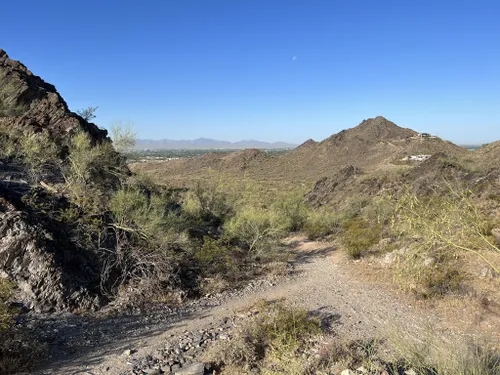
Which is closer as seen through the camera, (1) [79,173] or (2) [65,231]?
(2) [65,231]

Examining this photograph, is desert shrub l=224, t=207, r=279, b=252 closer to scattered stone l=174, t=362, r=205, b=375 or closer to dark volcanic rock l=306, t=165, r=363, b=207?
scattered stone l=174, t=362, r=205, b=375

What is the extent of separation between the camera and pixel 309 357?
648 cm

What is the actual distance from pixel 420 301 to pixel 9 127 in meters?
16.6

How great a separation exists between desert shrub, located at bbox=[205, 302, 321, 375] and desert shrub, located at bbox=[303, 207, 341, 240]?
39.8ft

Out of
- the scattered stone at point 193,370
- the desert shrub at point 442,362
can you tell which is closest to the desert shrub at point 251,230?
the scattered stone at point 193,370

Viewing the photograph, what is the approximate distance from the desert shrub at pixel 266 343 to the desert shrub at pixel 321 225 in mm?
12124

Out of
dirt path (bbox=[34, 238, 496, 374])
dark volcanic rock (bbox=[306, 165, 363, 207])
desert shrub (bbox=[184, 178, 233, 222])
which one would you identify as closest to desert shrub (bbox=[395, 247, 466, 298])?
dirt path (bbox=[34, 238, 496, 374])

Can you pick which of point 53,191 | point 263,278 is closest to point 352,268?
point 263,278

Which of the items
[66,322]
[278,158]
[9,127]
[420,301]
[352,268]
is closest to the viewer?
[66,322]

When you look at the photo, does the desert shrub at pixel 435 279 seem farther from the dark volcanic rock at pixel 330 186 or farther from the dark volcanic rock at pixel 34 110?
the dark volcanic rock at pixel 330 186

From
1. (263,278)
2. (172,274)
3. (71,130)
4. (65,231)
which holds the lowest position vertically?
(263,278)

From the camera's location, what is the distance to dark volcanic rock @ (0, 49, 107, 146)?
15.1 m

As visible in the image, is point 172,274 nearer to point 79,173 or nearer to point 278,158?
point 79,173

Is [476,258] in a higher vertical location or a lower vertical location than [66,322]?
higher
